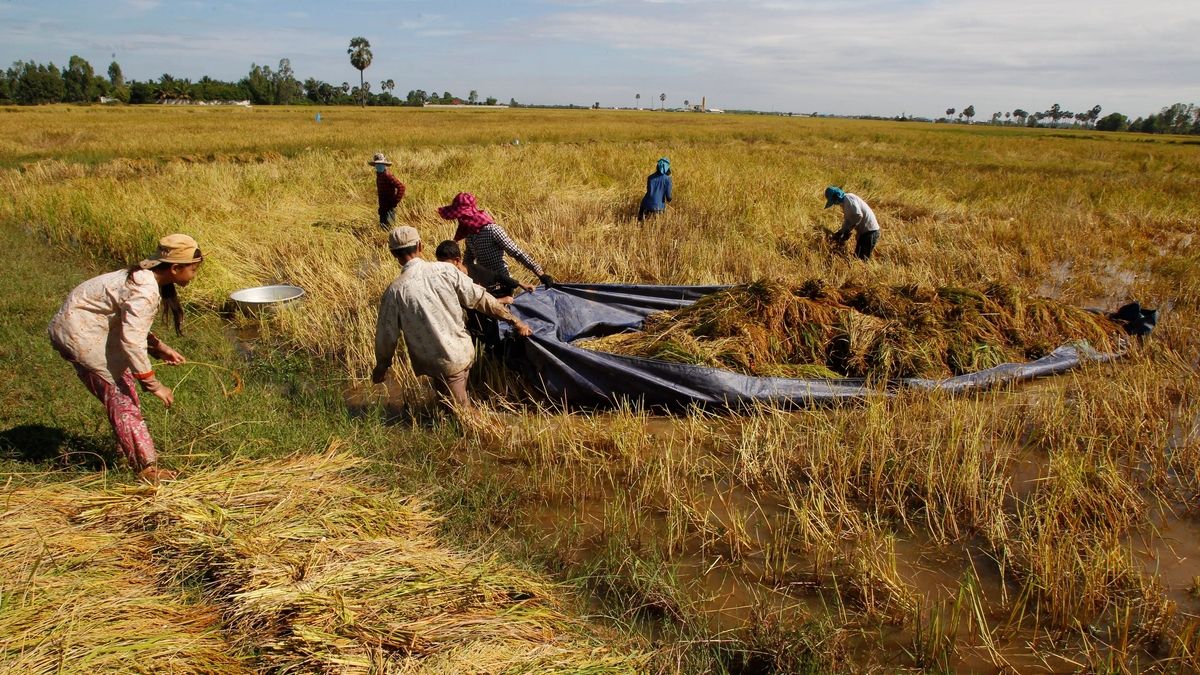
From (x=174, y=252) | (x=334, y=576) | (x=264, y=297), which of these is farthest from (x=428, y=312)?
(x=264, y=297)

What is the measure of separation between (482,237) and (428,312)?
4.20 feet

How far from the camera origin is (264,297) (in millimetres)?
6152

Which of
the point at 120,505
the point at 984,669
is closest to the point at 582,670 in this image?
the point at 984,669

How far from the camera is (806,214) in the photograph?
9328 mm

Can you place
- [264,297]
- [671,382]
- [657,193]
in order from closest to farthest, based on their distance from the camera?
[671,382] → [264,297] → [657,193]

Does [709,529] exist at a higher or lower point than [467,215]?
lower

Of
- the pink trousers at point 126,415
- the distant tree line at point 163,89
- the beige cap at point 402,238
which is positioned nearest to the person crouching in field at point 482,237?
A: the beige cap at point 402,238

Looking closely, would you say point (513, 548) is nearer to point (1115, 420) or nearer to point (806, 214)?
point (1115, 420)

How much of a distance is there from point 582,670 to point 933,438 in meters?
2.32

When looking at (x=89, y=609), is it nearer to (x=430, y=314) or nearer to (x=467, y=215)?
(x=430, y=314)

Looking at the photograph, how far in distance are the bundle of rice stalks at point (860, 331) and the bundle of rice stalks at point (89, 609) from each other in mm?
2934

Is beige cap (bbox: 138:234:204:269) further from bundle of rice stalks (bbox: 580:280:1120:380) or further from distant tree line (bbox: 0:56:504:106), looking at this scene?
distant tree line (bbox: 0:56:504:106)

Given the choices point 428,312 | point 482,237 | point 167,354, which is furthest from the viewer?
point 482,237

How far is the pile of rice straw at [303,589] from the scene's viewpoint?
6.67ft
